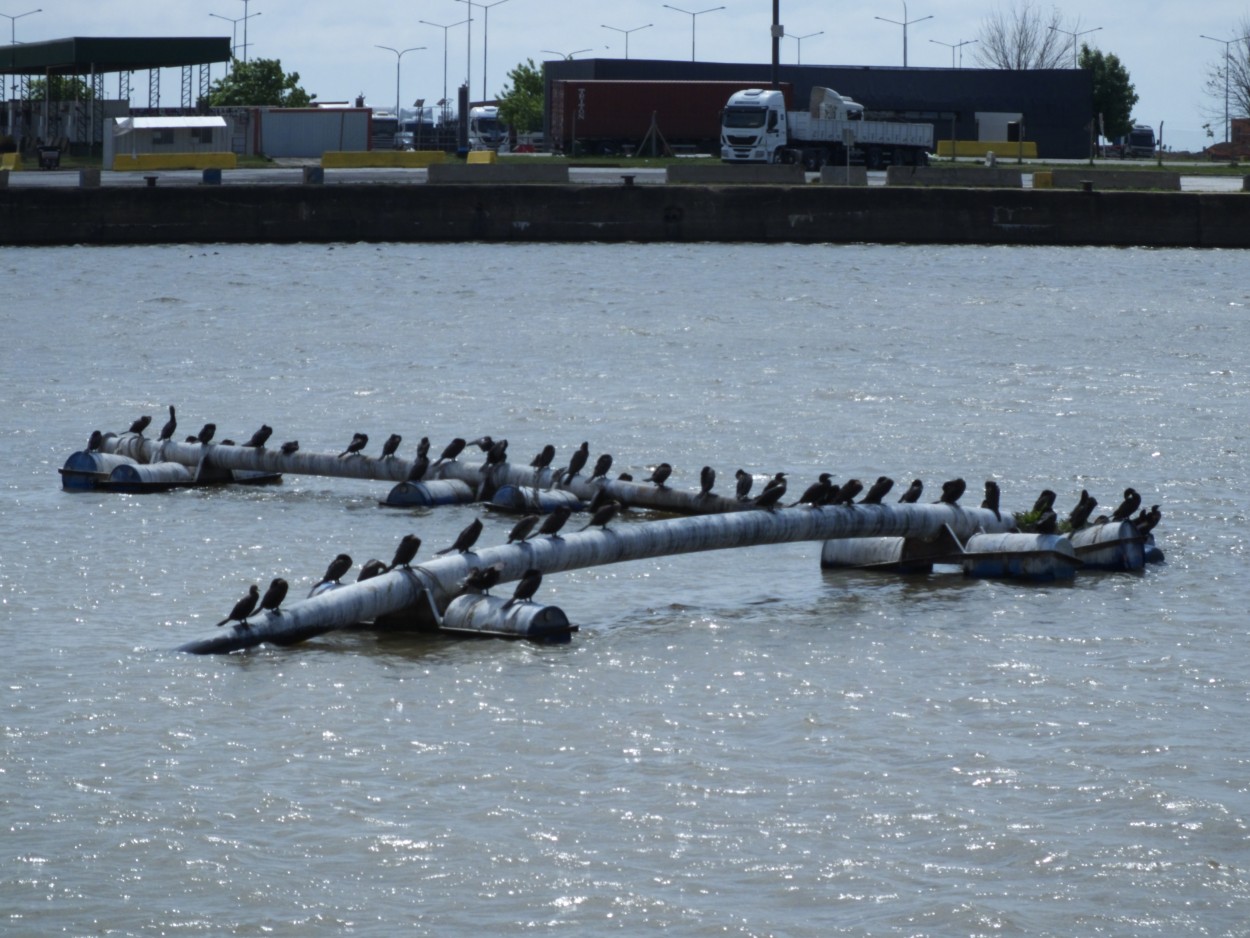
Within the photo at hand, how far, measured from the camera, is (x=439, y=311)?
119 ft

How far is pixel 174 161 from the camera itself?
65250 mm

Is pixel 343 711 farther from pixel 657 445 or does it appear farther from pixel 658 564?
pixel 657 445

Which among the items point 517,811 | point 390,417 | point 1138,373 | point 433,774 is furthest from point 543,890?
point 1138,373

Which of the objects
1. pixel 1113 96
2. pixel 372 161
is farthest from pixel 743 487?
pixel 1113 96

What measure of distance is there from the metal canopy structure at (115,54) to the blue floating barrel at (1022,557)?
199 ft

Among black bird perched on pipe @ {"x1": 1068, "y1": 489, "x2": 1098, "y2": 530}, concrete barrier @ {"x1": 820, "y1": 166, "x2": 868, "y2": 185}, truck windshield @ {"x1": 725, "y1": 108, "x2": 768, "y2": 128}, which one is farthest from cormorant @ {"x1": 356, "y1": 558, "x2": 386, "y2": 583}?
truck windshield @ {"x1": 725, "y1": 108, "x2": 768, "y2": 128}

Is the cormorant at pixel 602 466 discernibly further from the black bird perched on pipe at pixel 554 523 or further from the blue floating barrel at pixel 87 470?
the blue floating barrel at pixel 87 470

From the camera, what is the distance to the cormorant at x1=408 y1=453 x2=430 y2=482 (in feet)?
53.3

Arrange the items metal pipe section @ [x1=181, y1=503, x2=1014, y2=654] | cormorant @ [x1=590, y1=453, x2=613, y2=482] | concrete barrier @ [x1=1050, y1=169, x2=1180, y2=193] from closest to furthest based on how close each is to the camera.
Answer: metal pipe section @ [x1=181, y1=503, x2=1014, y2=654] < cormorant @ [x1=590, y1=453, x2=613, y2=482] < concrete barrier @ [x1=1050, y1=169, x2=1180, y2=193]

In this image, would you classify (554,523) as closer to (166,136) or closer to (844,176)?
(844,176)

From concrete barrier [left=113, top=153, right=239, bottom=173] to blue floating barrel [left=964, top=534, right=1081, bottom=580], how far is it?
177 ft

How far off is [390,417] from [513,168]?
3216 cm

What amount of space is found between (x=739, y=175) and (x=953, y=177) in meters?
6.29

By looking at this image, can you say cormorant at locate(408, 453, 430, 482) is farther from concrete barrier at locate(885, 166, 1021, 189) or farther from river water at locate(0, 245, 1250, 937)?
concrete barrier at locate(885, 166, 1021, 189)
